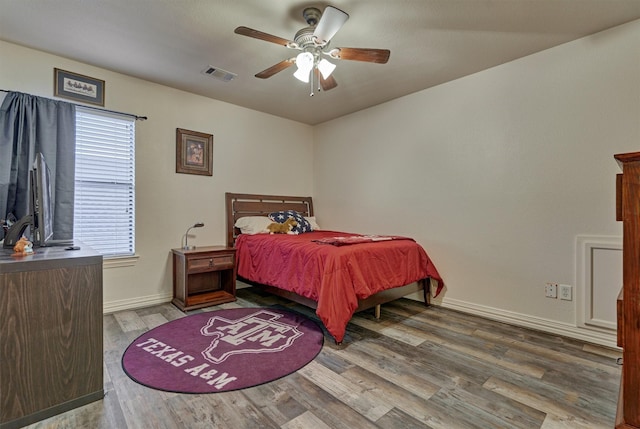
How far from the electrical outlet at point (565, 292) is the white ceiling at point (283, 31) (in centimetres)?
206

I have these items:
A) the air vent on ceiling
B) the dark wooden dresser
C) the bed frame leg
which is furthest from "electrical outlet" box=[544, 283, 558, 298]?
the air vent on ceiling

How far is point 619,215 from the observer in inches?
46.9

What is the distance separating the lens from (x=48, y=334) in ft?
4.90

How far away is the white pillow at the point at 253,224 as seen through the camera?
12.5 feet

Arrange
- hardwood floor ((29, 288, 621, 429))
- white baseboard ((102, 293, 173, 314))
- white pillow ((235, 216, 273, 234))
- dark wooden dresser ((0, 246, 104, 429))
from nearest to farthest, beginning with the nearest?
dark wooden dresser ((0, 246, 104, 429))
hardwood floor ((29, 288, 621, 429))
white baseboard ((102, 293, 173, 314))
white pillow ((235, 216, 273, 234))

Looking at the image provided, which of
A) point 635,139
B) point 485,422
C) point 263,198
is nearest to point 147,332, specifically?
point 263,198

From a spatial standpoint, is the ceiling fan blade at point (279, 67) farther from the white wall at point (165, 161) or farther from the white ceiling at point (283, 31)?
the white wall at point (165, 161)

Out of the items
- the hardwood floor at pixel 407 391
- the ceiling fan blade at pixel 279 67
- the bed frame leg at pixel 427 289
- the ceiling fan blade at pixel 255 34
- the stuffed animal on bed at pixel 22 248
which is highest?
the ceiling fan blade at pixel 279 67

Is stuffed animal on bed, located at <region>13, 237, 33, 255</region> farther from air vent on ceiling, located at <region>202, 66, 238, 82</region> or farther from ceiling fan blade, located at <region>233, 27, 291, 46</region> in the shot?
air vent on ceiling, located at <region>202, 66, 238, 82</region>

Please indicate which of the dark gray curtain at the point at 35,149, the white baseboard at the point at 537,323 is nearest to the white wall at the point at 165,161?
the dark gray curtain at the point at 35,149

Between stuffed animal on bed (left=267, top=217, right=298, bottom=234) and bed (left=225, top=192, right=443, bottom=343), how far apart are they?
0.20m

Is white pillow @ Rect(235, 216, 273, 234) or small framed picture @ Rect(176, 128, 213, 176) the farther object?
white pillow @ Rect(235, 216, 273, 234)

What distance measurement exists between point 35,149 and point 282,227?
8.10 feet

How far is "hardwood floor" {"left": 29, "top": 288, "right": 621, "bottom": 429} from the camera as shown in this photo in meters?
1.51
